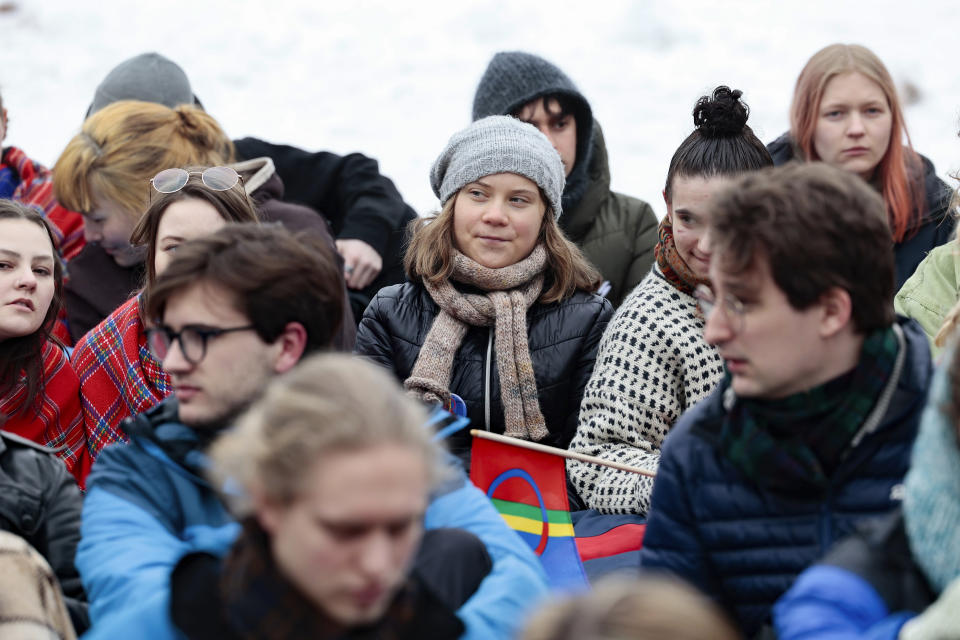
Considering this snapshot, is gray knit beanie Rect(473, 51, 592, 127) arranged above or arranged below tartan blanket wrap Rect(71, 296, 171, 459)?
above

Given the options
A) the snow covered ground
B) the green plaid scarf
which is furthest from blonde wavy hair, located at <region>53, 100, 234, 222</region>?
the green plaid scarf

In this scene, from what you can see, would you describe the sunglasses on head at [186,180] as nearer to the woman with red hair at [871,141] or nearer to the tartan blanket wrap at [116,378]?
the tartan blanket wrap at [116,378]

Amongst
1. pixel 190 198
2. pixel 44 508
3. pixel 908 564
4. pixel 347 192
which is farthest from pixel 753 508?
pixel 347 192

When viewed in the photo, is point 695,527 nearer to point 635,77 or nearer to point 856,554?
point 856,554

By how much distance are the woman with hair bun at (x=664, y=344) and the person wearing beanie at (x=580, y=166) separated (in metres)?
0.94

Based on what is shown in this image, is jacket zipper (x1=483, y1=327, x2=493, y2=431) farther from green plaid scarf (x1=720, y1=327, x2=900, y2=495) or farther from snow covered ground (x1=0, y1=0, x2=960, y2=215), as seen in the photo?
snow covered ground (x1=0, y1=0, x2=960, y2=215)

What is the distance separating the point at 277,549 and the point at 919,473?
3.61 feet

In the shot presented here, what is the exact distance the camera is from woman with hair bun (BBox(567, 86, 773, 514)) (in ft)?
11.6

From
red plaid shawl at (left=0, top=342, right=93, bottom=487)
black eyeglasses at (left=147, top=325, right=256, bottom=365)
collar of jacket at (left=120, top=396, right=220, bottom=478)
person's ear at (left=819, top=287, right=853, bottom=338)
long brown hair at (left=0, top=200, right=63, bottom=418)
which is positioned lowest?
red plaid shawl at (left=0, top=342, right=93, bottom=487)

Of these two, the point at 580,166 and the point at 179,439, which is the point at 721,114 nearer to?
the point at 580,166

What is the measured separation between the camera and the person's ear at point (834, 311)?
2.41 meters

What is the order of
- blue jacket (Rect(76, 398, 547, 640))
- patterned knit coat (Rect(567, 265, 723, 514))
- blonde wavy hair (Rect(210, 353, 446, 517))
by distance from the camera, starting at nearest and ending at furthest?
blonde wavy hair (Rect(210, 353, 446, 517))
blue jacket (Rect(76, 398, 547, 640))
patterned knit coat (Rect(567, 265, 723, 514))

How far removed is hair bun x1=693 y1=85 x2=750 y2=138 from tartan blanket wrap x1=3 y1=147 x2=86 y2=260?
8.80 ft

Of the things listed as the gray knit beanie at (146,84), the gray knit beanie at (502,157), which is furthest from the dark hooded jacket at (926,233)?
the gray knit beanie at (146,84)
